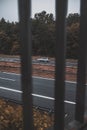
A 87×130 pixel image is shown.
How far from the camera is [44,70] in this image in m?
21.9

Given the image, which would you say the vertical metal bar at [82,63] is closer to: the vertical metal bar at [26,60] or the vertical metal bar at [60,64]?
the vertical metal bar at [60,64]

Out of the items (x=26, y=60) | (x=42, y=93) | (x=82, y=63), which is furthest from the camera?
(x=42, y=93)

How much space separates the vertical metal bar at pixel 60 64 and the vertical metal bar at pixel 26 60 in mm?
158

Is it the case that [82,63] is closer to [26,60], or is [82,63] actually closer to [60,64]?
[60,64]

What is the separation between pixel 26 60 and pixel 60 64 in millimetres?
194

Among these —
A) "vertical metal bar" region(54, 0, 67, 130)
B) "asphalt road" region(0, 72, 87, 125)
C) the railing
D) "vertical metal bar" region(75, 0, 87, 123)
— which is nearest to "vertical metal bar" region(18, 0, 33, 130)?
the railing

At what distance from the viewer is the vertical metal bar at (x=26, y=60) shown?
3.20 ft

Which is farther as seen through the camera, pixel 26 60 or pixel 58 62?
pixel 58 62

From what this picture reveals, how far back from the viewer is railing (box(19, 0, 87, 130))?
0.98 meters

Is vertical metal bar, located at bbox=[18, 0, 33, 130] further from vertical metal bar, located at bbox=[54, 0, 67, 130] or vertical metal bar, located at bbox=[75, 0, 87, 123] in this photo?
vertical metal bar, located at bbox=[75, 0, 87, 123]

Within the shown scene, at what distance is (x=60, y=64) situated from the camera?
3.74ft

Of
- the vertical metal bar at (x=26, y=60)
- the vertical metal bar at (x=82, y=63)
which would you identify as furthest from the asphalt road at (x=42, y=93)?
the vertical metal bar at (x=26, y=60)

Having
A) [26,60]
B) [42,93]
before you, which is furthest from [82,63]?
[42,93]

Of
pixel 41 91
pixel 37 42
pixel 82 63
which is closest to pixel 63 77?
pixel 82 63
